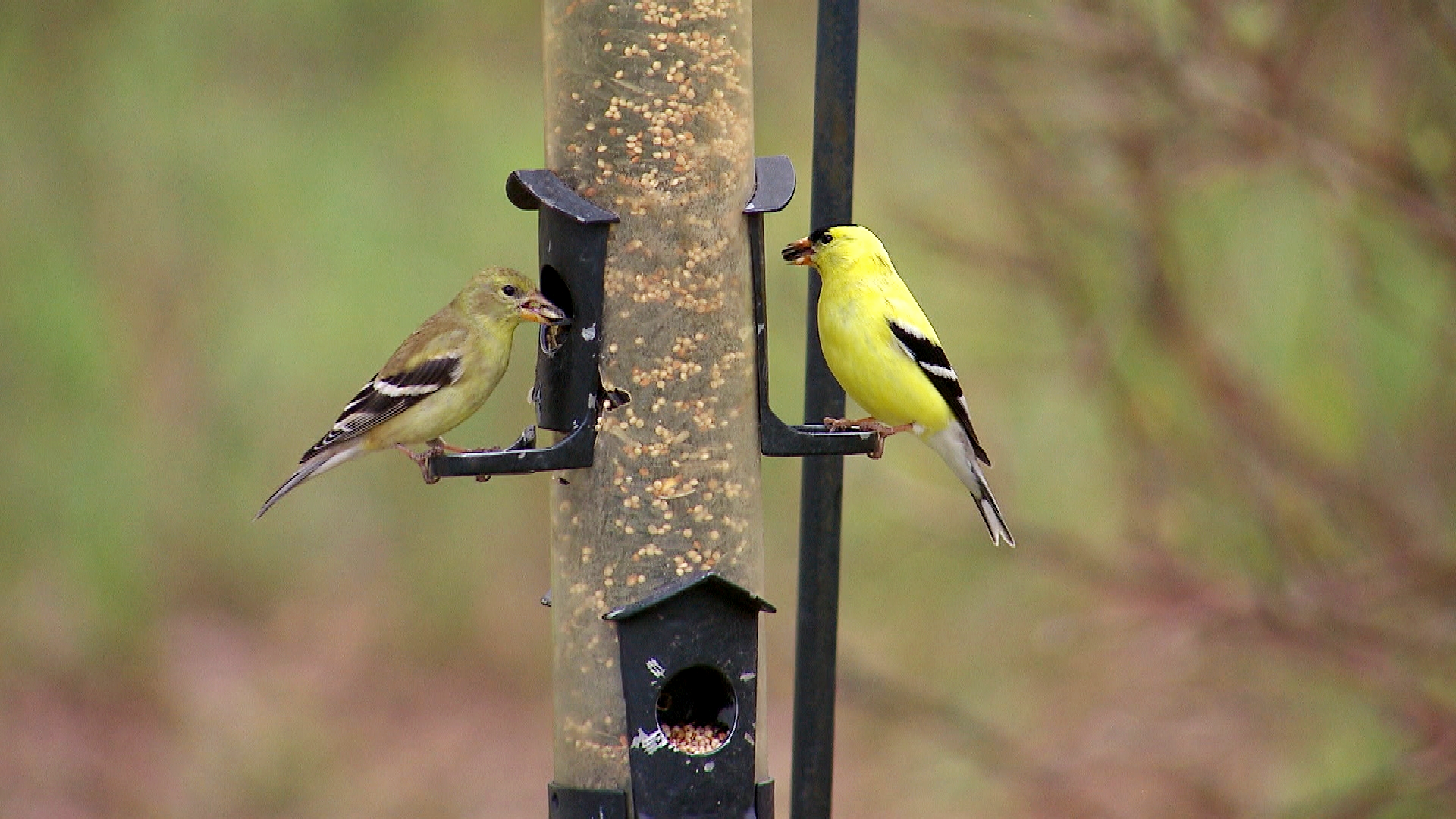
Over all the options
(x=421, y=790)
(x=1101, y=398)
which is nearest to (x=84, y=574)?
(x=421, y=790)

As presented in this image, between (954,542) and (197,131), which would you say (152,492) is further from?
(954,542)

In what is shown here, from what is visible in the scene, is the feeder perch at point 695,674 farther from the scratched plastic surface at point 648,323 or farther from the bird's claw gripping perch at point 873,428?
the bird's claw gripping perch at point 873,428

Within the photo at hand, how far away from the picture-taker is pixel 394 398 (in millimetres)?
4512

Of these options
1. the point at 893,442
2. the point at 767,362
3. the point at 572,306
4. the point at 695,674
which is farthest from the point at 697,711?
the point at 893,442

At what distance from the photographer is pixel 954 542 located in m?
6.29

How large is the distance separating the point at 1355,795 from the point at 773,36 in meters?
5.02

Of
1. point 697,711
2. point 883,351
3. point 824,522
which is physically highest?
point 883,351

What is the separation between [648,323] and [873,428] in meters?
1.15

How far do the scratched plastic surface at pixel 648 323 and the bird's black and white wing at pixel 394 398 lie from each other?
2.27 ft

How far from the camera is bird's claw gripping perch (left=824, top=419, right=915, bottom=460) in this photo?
13.3 feet

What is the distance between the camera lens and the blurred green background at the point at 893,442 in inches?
208

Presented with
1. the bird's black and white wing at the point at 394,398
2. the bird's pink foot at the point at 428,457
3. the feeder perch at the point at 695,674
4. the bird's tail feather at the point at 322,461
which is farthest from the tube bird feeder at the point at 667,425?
the bird's tail feather at the point at 322,461

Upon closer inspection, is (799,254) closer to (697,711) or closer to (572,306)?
(572,306)

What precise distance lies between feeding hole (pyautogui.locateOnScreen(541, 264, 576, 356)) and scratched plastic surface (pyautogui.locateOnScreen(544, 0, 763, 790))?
0.31 feet
